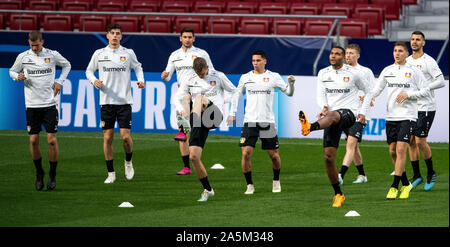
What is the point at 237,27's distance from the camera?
2294 cm

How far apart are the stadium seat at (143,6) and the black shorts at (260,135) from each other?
12726mm

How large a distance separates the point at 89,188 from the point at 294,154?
528 centimetres

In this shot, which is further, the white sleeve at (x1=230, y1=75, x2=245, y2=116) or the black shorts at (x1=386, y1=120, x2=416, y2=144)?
the white sleeve at (x1=230, y1=75, x2=245, y2=116)

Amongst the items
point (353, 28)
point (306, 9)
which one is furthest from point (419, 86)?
point (306, 9)

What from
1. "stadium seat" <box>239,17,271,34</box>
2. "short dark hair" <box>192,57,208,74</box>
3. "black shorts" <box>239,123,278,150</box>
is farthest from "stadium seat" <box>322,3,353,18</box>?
"short dark hair" <box>192,57,208,74</box>

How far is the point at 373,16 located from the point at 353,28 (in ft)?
5.07

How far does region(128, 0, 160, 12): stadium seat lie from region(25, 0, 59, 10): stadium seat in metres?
2.08

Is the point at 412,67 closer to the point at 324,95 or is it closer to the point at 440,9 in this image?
the point at 324,95

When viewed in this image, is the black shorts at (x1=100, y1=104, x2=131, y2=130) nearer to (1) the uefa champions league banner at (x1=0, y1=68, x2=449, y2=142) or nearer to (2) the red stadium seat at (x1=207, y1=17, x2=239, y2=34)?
(1) the uefa champions league banner at (x1=0, y1=68, x2=449, y2=142)

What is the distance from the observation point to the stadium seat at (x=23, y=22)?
22.2 metres

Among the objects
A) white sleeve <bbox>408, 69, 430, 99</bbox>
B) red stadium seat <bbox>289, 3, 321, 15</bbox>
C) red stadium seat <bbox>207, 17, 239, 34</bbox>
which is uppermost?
red stadium seat <bbox>289, 3, 321, 15</bbox>

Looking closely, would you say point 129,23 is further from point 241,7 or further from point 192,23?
→ point 241,7

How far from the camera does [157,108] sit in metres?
19.4

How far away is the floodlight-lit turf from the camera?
396 inches
